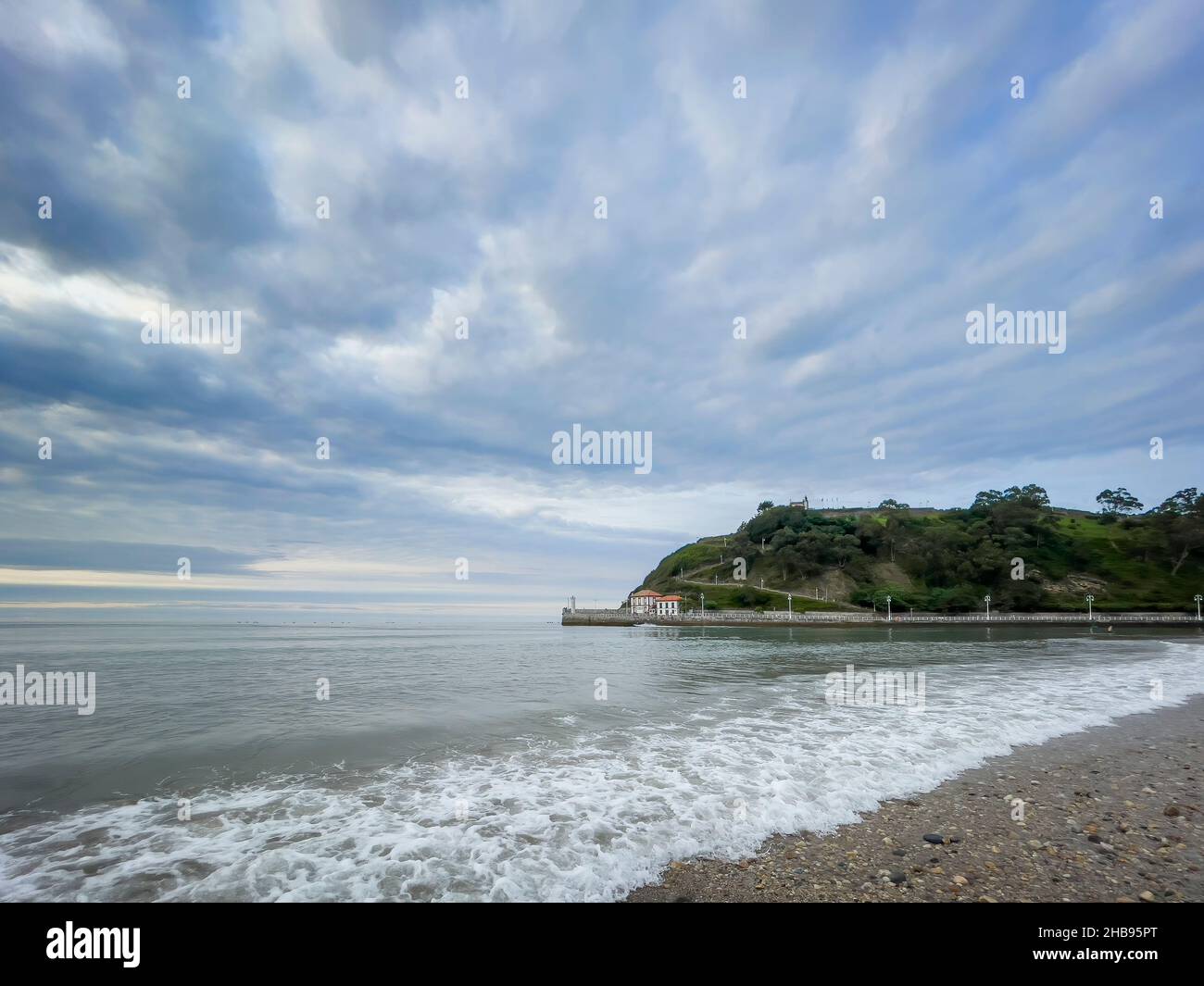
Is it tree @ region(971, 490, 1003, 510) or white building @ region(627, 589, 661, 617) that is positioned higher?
tree @ region(971, 490, 1003, 510)

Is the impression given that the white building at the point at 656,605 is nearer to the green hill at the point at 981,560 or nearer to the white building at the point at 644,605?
the white building at the point at 644,605

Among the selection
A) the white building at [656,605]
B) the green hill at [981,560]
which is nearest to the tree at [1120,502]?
the green hill at [981,560]

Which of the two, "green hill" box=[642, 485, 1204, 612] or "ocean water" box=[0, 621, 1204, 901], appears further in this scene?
"green hill" box=[642, 485, 1204, 612]

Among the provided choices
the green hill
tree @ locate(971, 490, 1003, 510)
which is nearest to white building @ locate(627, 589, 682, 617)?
the green hill

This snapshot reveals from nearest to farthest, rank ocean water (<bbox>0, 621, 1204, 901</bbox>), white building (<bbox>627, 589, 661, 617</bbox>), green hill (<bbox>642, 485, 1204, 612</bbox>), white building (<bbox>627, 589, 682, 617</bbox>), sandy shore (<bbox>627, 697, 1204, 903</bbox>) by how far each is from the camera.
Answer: sandy shore (<bbox>627, 697, 1204, 903</bbox>)
ocean water (<bbox>0, 621, 1204, 901</bbox>)
green hill (<bbox>642, 485, 1204, 612</bbox>)
white building (<bbox>627, 589, 682, 617</bbox>)
white building (<bbox>627, 589, 661, 617</bbox>)

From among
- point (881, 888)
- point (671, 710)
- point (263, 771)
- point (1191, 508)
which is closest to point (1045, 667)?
point (671, 710)

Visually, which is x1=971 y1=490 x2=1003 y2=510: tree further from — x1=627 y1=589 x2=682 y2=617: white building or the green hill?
x1=627 y1=589 x2=682 y2=617: white building

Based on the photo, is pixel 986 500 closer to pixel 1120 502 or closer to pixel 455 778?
Result: pixel 1120 502

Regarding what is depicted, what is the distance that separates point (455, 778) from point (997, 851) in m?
9.33

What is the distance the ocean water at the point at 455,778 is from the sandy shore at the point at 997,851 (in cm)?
60

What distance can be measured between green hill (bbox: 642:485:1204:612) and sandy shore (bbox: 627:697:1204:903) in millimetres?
142233

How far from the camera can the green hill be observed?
461ft

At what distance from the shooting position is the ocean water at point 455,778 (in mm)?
7000

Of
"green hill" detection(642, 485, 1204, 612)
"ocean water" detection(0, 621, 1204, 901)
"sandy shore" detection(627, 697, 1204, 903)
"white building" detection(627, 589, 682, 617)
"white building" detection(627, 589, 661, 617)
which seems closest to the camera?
"sandy shore" detection(627, 697, 1204, 903)
